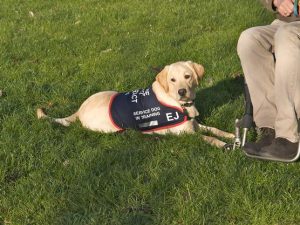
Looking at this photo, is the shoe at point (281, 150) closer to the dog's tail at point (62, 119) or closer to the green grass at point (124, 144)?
the green grass at point (124, 144)

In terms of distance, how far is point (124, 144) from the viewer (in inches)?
166

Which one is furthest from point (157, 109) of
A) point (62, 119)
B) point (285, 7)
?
point (285, 7)

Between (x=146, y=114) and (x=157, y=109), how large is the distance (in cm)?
11

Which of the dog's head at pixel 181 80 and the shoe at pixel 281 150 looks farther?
the dog's head at pixel 181 80

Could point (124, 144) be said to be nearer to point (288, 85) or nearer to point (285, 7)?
point (288, 85)

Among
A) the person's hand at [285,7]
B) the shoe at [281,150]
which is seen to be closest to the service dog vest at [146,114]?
the shoe at [281,150]

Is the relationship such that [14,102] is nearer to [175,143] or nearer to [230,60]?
[175,143]

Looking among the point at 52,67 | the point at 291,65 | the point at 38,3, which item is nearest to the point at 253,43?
the point at 291,65

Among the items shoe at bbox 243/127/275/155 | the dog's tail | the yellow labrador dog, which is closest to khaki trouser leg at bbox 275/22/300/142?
shoe at bbox 243/127/275/155

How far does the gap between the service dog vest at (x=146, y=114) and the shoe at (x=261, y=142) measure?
0.81m

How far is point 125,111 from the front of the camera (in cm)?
450

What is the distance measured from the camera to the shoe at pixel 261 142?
3.67 meters

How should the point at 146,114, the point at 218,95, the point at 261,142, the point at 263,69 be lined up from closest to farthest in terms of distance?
1. the point at 261,142
2. the point at 263,69
3. the point at 146,114
4. the point at 218,95

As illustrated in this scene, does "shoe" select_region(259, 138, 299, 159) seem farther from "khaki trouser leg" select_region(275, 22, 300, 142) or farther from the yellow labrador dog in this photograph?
the yellow labrador dog
